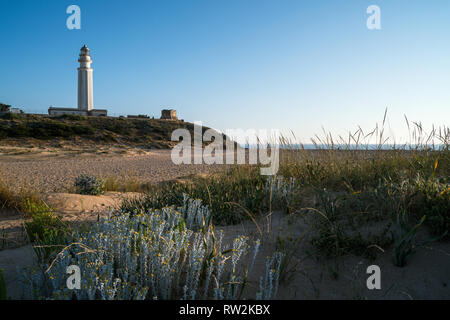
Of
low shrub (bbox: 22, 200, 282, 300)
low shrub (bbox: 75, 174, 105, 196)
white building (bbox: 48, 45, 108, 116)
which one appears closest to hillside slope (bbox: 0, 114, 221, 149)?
white building (bbox: 48, 45, 108, 116)

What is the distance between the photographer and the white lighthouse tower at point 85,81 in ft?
161

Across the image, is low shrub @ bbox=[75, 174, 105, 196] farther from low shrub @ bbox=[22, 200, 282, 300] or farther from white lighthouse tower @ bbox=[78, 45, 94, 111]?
white lighthouse tower @ bbox=[78, 45, 94, 111]

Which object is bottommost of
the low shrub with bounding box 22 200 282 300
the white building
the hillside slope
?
the low shrub with bounding box 22 200 282 300

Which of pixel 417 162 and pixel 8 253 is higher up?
pixel 417 162

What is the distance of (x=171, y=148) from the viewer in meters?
34.4

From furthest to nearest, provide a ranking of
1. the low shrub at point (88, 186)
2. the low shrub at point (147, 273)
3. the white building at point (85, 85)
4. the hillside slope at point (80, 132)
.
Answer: the white building at point (85, 85), the hillside slope at point (80, 132), the low shrub at point (88, 186), the low shrub at point (147, 273)

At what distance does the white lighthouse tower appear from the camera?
161 feet

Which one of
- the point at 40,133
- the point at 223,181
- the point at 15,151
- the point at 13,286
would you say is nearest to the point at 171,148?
the point at 40,133

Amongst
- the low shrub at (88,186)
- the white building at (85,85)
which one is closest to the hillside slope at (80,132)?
the white building at (85,85)

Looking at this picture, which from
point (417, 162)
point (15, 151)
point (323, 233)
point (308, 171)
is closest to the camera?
point (323, 233)

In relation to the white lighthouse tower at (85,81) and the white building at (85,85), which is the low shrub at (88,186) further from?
the white lighthouse tower at (85,81)

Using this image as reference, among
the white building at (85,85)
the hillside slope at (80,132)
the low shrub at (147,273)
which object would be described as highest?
the white building at (85,85)

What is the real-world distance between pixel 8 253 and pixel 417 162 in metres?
6.21
